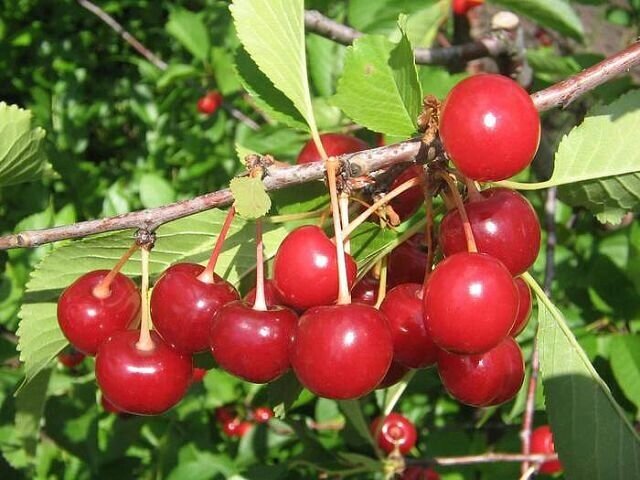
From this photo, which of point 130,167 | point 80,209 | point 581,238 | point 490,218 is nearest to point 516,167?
point 490,218

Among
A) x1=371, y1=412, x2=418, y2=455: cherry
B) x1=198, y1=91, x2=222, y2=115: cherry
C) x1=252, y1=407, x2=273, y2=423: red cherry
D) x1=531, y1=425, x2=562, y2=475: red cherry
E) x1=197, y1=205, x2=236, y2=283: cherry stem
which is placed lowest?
x1=252, y1=407, x2=273, y2=423: red cherry

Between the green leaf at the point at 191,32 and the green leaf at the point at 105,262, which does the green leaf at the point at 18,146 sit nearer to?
the green leaf at the point at 105,262

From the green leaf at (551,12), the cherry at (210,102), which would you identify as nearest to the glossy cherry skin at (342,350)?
the green leaf at (551,12)

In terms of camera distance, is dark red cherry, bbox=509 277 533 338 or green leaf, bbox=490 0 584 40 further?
green leaf, bbox=490 0 584 40

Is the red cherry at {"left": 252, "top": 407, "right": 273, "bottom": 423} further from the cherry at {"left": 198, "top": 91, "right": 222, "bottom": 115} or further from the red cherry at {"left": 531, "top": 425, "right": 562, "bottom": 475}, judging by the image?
the cherry at {"left": 198, "top": 91, "right": 222, "bottom": 115}

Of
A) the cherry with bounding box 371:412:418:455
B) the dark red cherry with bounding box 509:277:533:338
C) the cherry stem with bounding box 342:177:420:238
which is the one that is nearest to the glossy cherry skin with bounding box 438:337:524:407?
the dark red cherry with bounding box 509:277:533:338

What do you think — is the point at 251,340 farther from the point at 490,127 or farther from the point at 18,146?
the point at 18,146

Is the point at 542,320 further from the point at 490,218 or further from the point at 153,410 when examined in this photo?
the point at 153,410
